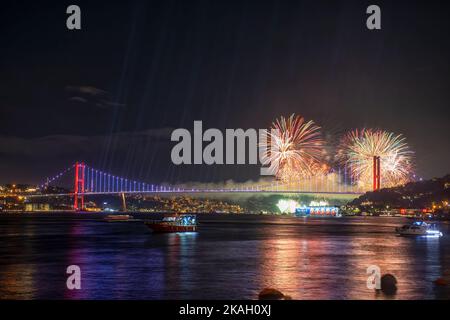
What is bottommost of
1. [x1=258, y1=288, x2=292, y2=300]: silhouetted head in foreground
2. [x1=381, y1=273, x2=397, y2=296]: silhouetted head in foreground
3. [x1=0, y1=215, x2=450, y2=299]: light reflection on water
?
[x1=0, y1=215, x2=450, y2=299]: light reflection on water

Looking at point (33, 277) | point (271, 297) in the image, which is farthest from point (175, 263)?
point (271, 297)

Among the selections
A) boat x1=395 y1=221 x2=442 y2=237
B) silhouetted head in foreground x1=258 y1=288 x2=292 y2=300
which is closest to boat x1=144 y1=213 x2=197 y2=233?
boat x1=395 y1=221 x2=442 y2=237

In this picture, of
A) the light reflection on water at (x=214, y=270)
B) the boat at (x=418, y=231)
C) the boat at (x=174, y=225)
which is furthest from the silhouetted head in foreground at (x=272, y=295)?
the boat at (x=174, y=225)

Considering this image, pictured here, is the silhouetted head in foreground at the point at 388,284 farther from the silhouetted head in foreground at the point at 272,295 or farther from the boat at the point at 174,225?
the boat at the point at 174,225

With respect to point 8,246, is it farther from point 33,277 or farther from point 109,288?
point 109,288

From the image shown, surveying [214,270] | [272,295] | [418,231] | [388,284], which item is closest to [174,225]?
[418,231]

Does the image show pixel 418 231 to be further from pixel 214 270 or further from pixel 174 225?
pixel 214 270

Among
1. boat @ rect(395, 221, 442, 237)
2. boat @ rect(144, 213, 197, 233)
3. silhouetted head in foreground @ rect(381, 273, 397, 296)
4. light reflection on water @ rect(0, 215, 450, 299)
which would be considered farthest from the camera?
boat @ rect(144, 213, 197, 233)

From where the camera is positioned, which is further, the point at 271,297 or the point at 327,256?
the point at 327,256

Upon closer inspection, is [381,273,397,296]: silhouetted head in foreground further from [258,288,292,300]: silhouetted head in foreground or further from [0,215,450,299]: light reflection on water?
[258,288,292,300]: silhouetted head in foreground
